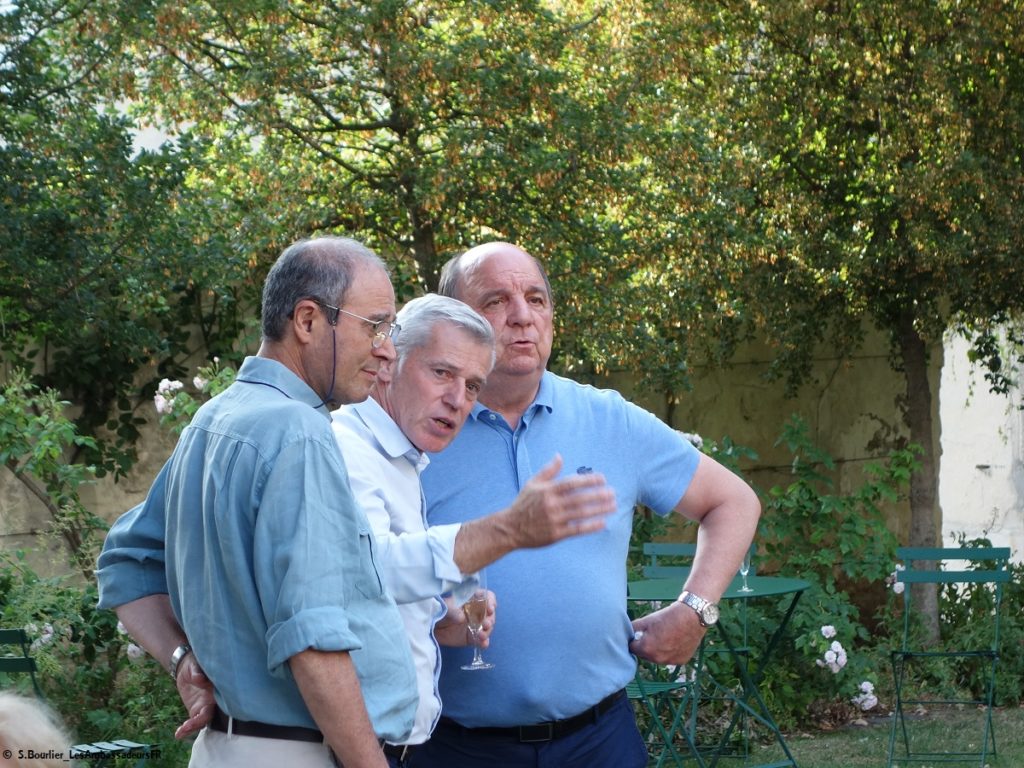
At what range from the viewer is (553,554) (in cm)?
241

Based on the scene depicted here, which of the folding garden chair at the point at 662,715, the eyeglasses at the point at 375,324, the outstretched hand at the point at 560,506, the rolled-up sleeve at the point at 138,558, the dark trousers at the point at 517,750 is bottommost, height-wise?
the folding garden chair at the point at 662,715

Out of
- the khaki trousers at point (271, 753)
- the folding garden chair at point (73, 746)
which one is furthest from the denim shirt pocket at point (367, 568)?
the folding garden chair at point (73, 746)

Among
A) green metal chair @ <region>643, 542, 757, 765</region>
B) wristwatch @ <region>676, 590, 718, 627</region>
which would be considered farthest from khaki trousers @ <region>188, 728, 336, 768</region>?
green metal chair @ <region>643, 542, 757, 765</region>

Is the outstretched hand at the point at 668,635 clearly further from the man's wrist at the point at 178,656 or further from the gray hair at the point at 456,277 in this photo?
the man's wrist at the point at 178,656

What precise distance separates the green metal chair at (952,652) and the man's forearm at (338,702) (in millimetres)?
4485

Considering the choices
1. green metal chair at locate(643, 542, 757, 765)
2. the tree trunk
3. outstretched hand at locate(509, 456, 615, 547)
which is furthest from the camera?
the tree trunk

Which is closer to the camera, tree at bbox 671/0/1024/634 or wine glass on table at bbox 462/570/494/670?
wine glass on table at bbox 462/570/494/670

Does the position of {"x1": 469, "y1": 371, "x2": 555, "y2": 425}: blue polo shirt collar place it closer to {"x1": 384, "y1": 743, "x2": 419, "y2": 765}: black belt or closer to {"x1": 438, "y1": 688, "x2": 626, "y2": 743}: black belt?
{"x1": 438, "y1": 688, "x2": 626, "y2": 743}: black belt

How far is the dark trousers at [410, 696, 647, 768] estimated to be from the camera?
7.55 feet

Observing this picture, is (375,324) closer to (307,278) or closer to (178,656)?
Result: (307,278)

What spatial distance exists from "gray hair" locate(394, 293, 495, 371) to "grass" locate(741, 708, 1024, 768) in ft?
13.4

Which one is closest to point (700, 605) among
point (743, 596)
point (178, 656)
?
point (178, 656)

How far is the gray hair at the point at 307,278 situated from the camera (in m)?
1.89

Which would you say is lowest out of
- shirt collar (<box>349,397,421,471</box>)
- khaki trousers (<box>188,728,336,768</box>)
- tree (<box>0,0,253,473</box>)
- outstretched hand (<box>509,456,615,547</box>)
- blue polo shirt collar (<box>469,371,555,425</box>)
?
khaki trousers (<box>188,728,336,768</box>)
